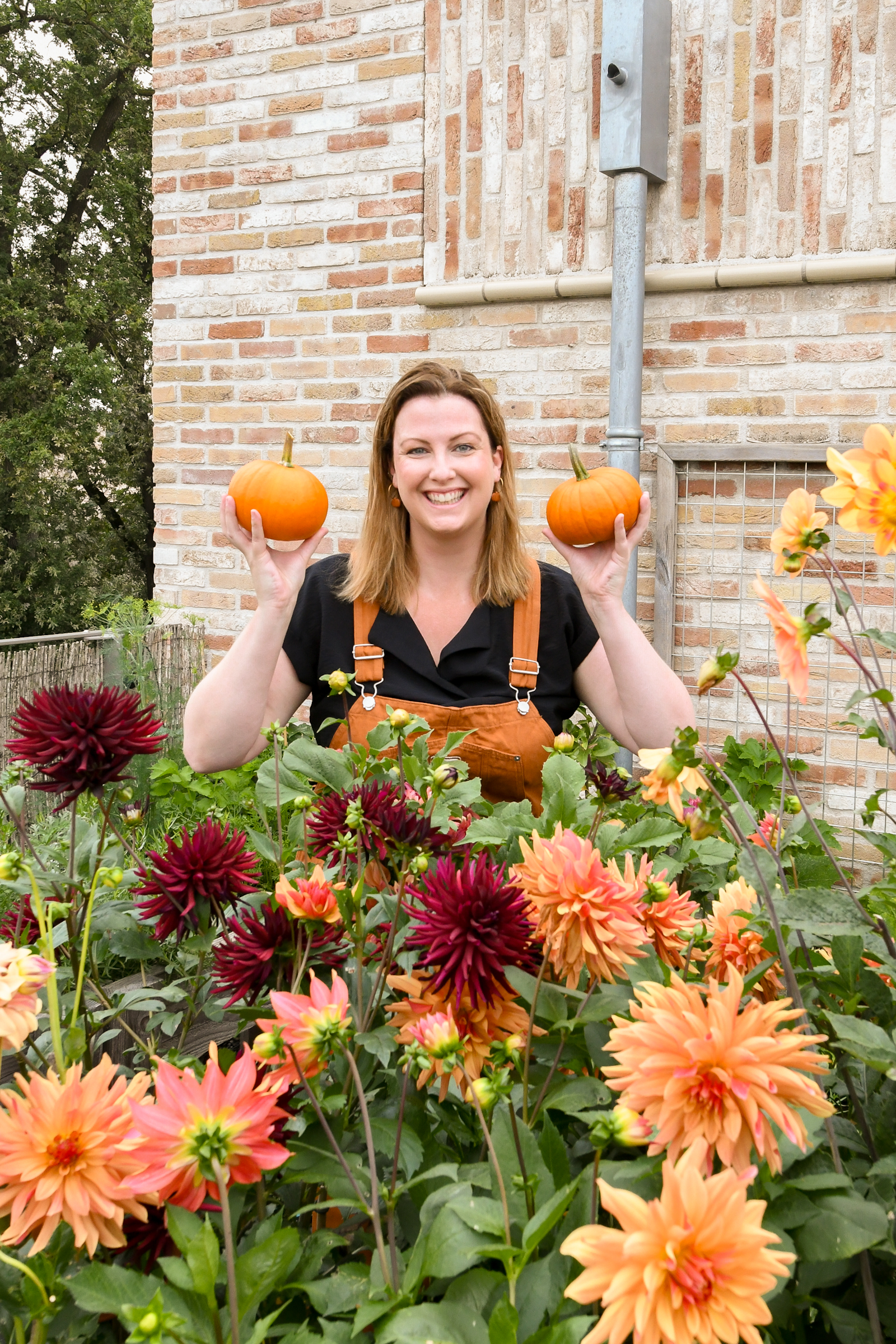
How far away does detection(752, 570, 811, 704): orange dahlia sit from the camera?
575 millimetres

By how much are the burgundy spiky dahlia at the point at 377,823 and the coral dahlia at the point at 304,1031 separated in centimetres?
13

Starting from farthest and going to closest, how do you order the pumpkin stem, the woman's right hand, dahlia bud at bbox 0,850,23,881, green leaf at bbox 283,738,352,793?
the pumpkin stem
the woman's right hand
green leaf at bbox 283,738,352,793
dahlia bud at bbox 0,850,23,881

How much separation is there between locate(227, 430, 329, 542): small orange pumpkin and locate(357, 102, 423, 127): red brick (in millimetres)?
2168

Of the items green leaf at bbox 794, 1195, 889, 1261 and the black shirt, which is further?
the black shirt

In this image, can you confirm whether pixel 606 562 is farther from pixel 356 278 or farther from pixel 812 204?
pixel 356 278

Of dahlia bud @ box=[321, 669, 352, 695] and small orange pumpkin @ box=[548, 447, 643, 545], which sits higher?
small orange pumpkin @ box=[548, 447, 643, 545]

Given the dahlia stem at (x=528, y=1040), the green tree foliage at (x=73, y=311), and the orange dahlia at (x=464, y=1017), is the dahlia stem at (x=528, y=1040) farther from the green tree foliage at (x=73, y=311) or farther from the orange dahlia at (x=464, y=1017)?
the green tree foliage at (x=73, y=311)

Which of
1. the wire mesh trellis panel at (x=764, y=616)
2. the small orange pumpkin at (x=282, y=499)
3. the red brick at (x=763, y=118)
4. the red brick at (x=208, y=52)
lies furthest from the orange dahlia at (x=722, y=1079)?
the red brick at (x=208, y=52)

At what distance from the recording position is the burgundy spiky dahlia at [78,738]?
649mm

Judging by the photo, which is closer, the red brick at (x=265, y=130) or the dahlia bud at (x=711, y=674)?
the dahlia bud at (x=711, y=674)

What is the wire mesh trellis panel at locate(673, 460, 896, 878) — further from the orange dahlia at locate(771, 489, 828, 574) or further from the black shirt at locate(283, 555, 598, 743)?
the orange dahlia at locate(771, 489, 828, 574)

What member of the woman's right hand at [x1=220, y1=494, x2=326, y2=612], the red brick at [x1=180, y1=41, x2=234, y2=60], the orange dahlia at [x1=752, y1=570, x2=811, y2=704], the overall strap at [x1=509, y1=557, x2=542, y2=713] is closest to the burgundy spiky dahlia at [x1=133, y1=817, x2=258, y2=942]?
the orange dahlia at [x1=752, y1=570, x2=811, y2=704]

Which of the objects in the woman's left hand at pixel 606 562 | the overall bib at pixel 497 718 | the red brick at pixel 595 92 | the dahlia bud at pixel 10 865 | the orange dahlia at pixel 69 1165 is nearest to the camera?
the orange dahlia at pixel 69 1165

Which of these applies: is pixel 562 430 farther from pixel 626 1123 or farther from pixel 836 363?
pixel 626 1123
